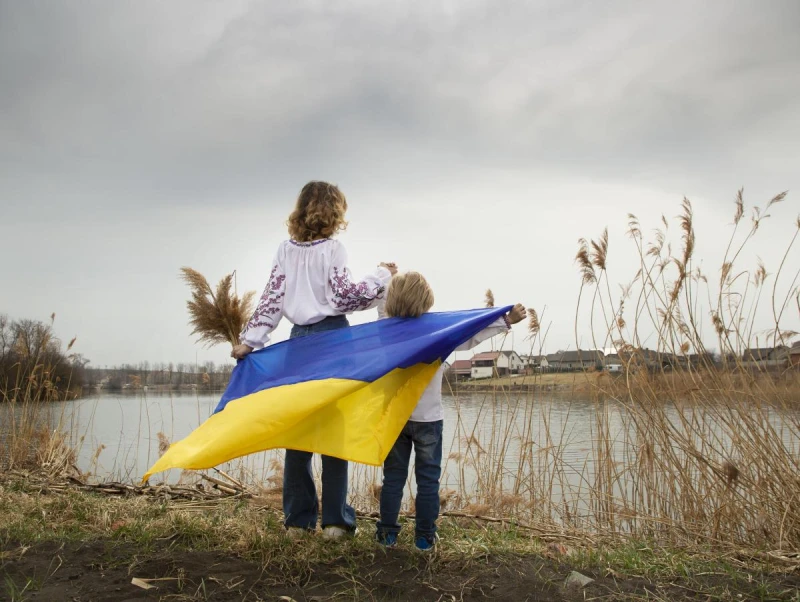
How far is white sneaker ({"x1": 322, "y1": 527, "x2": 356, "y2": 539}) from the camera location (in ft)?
11.4

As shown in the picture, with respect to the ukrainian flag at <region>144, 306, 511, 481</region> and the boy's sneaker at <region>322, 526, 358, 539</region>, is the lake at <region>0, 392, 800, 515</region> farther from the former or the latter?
the ukrainian flag at <region>144, 306, 511, 481</region>

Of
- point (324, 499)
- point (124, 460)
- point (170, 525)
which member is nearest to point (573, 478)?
point (324, 499)

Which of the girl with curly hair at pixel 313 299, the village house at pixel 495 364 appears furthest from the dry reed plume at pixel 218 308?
the village house at pixel 495 364

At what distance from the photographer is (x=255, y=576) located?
2.79 metres

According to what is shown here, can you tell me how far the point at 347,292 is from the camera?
11.7 feet

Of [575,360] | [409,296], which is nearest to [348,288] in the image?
[409,296]

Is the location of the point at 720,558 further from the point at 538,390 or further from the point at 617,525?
the point at 538,390

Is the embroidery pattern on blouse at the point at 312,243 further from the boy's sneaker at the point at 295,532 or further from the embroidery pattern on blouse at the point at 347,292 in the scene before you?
the boy's sneaker at the point at 295,532

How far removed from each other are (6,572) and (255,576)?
3.68ft

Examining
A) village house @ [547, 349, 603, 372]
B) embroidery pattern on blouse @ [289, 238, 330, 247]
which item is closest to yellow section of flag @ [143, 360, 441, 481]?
embroidery pattern on blouse @ [289, 238, 330, 247]

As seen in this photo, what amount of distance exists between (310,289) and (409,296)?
61cm

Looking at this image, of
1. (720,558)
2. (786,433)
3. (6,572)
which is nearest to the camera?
(6,572)

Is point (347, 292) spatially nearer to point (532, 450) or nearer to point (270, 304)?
point (270, 304)

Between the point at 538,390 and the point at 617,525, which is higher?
the point at 538,390
